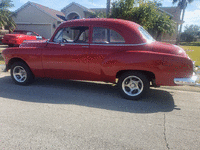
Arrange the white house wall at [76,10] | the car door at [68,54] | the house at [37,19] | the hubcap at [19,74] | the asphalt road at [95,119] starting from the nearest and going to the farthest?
the asphalt road at [95,119] < the car door at [68,54] < the hubcap at [19,74] < the house at [37,19] < the white house wall at [76,10]

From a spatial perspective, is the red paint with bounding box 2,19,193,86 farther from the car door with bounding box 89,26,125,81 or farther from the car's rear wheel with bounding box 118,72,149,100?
the car's rear wheel with bounding box 118,72,149,100

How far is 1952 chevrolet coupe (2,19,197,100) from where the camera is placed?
404 centimetres

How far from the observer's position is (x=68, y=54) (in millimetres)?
4785

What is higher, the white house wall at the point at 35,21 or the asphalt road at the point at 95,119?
the white house wall at the point at 35,21

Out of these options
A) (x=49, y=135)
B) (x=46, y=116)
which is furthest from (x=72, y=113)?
(x=49, y=135)

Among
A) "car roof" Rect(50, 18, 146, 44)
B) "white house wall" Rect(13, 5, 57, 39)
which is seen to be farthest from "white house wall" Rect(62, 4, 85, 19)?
"car roof" Rect(50, 18, 146, 44)

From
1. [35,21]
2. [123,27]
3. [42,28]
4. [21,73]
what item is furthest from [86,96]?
[35,21]

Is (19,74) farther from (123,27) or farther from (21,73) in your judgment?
(123,27)

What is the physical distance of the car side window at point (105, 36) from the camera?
4.48 m

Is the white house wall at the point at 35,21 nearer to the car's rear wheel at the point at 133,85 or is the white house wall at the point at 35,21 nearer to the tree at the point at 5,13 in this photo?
the tree at the point at 5,13

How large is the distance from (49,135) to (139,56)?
2.50 meters

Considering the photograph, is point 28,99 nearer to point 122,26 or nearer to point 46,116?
point 46,116

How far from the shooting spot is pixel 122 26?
4477 mm

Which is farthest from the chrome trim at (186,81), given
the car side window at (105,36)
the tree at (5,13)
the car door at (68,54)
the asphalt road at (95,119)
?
the tree at (5,13)
